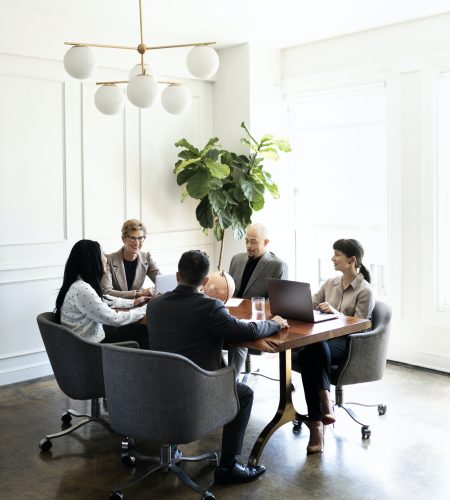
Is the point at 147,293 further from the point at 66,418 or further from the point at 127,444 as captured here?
the point at 127,444

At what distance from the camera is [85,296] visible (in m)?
4.18

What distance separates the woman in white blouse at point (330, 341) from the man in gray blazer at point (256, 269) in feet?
1.83

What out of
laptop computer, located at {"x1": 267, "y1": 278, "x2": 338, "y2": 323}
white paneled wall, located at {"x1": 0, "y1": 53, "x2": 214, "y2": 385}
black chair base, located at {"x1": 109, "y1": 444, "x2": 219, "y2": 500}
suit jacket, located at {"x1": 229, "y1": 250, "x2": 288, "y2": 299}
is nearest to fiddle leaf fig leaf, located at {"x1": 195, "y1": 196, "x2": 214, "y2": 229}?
white paneled wall, located at {"x1": 0, "y1": 53, "x2": 214, "y2": 385}

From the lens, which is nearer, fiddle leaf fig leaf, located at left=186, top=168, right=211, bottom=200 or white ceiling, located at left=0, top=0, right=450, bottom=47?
white ceiling, located at left=0, top=0, right=450, bottom=47

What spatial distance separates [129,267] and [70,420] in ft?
3.95

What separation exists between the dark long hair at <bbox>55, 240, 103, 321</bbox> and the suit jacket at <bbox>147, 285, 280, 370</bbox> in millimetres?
723

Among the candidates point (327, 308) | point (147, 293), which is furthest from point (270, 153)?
point (327, 308)

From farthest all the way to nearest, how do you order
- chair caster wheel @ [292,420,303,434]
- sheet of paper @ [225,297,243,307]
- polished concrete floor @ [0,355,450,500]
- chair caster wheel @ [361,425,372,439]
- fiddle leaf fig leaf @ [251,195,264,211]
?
fiddle leaf fig leaf @ [251,195,264,211]
sheet of paper @ [225,297,243,307]
chair caster wheel @ [292,420,303,434]
chair caster wheel @ [361,425,372,439]
polished concrete floor @ [0,355,450,500]

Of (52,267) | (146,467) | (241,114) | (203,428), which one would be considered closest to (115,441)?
(146,467)

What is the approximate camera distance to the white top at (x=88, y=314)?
13.8ft

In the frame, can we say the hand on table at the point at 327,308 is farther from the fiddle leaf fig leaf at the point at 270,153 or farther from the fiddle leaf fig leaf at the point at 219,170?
the fiddle leaf fig leaf at the point at 270,153

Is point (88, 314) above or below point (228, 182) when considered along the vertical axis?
below

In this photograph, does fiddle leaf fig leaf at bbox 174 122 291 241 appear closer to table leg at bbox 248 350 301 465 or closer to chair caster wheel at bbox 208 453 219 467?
table leg at bbox 248 350 301 465

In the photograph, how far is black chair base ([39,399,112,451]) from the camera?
4.27 metres
